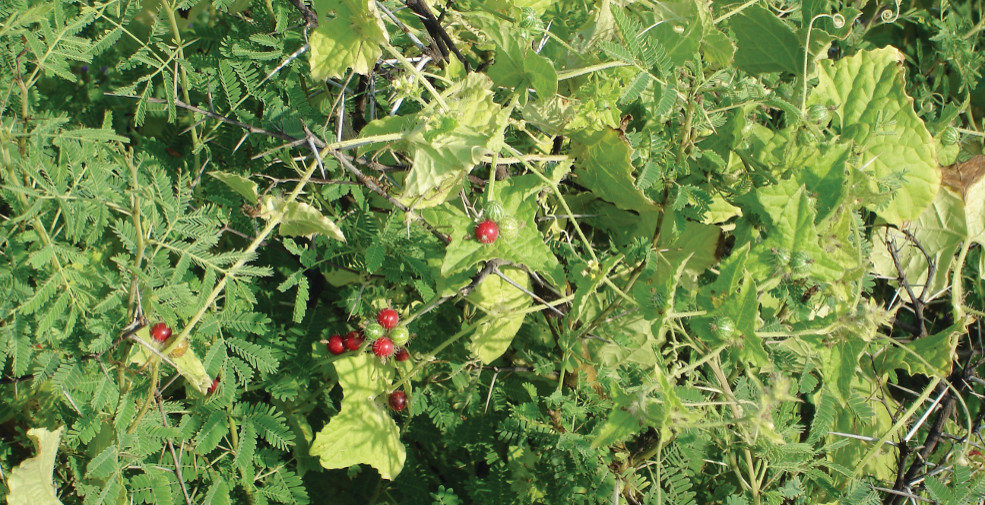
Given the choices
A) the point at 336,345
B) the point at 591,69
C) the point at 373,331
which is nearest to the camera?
the point at 591,69

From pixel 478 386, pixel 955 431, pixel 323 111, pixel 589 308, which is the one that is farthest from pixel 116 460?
pixel 955 431

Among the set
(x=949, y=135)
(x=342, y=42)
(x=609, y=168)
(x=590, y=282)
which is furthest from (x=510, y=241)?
(x=949, y=135)

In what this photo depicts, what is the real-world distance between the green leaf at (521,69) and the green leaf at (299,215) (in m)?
0.44

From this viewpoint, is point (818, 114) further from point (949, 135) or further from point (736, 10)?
point (949, 135)

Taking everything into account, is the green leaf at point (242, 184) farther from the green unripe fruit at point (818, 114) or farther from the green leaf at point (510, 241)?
the green unripe fruit at point (818, 114)

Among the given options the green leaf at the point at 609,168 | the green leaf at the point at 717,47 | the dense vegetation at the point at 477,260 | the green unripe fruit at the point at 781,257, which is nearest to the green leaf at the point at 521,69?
the dense vegetation at the point at 477,260

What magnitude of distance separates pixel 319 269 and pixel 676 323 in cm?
82

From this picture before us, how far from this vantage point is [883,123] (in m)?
1.46

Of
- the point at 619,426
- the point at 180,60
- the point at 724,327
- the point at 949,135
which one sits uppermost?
the point at 180,60

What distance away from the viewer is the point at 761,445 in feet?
4.40

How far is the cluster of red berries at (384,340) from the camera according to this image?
4.66ft

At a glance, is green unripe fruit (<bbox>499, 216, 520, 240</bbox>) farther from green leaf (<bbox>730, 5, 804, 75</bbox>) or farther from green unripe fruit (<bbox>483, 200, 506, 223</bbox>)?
green leaf (<bbox>730, 5, 804, 75</bbox>)

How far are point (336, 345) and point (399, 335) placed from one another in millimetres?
176

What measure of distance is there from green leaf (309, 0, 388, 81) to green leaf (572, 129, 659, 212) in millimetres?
442
